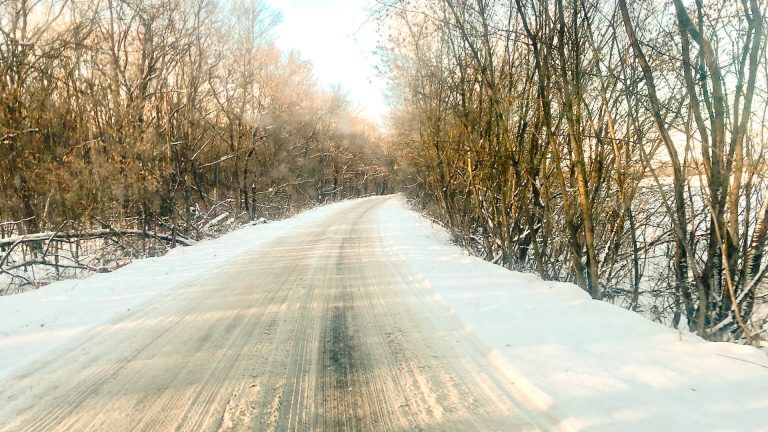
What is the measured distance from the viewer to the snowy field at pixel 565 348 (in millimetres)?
2631

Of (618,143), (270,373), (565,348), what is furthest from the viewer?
(618,143)

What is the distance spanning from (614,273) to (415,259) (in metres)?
3.90

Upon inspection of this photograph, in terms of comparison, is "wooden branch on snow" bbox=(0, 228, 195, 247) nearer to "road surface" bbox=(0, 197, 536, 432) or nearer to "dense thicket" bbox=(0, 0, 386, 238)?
"dense thicket" bbox=(0, 0, 386, 238)

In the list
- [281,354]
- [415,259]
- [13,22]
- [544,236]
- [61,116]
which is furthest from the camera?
[61,116]

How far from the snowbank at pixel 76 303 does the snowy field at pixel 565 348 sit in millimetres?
15

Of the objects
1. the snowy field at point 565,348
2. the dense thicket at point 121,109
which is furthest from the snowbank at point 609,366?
the dense thicket at point 121,109

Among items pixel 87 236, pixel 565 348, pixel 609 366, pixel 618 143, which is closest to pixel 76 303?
pixel 87 236

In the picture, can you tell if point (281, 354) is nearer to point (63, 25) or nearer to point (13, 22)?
point (13, 22)

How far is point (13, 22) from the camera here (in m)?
10.3

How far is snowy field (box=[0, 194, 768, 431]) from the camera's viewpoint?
2631mm

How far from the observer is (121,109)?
11.8 meters

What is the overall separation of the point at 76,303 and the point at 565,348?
5843 millimetres

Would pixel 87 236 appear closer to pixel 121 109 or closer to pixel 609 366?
pixel 121 109

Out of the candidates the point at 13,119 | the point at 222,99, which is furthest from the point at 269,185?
the point at 13,119
